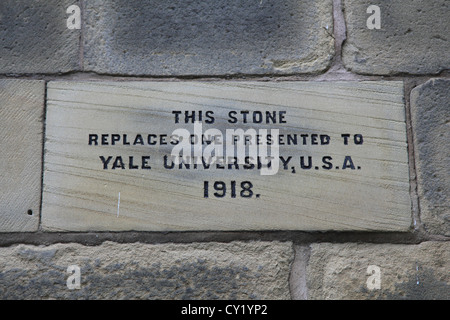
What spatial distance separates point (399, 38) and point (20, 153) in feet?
4.90

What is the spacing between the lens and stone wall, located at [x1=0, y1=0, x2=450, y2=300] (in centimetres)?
132

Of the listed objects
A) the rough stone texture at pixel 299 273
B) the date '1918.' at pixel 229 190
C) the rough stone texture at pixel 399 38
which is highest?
the rough stone texture at pixel 399 38

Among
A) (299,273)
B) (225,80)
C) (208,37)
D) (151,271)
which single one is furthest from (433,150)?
(151,271)

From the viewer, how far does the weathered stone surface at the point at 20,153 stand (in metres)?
1.36

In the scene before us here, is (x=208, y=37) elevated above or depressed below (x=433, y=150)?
above

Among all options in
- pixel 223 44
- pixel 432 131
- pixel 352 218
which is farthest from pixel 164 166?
pixel 432 131

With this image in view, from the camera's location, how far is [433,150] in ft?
4.57

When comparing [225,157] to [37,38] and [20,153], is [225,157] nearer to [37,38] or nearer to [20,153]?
[20,153]

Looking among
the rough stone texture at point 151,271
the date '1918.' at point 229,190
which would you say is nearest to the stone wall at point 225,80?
the rough stone texture at point 151,271

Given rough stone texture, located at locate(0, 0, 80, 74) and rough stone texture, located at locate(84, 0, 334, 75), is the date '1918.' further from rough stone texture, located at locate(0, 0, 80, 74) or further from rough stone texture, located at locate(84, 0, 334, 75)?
rough stone texture, located at locate(0, 0, 80, 74)

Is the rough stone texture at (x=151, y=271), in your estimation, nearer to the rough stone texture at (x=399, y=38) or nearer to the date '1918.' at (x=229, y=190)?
the date '1918.' at (x=229, y=190)

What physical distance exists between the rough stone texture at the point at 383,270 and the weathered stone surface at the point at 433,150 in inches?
3.9

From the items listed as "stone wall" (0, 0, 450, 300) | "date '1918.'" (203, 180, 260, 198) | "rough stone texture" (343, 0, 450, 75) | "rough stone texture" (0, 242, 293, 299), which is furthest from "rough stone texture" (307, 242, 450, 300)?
"rough stone texture" (343, 0, 450, 75)

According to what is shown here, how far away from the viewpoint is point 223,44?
1.47 metres
